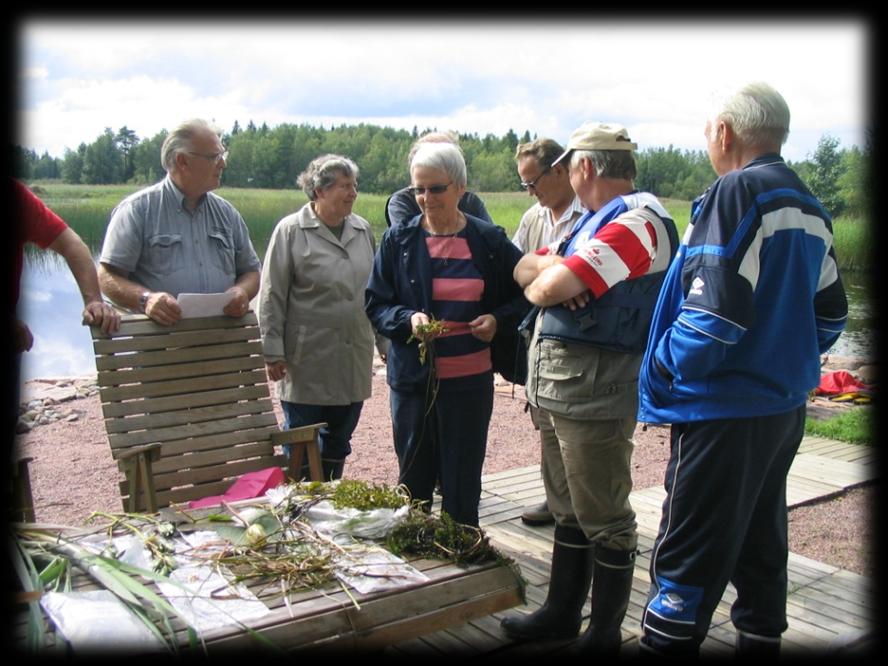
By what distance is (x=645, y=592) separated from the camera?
371 centimetres

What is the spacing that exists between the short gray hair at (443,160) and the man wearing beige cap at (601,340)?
68 centimetres

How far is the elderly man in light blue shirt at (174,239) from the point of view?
399 cm

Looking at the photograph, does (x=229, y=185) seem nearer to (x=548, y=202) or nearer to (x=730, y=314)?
(x=548, y=202)

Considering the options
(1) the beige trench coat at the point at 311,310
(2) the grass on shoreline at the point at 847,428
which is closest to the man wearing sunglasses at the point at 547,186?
(1) the beige trench coat at the point at 311,310

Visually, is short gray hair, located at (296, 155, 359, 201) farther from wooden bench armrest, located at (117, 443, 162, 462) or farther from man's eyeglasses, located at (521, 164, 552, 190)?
wooden bench armrest, located at (117, 443, 162, 462)

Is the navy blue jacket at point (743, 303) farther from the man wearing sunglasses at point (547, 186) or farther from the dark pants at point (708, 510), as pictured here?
the man wearing sunglasses at point (547, 186)

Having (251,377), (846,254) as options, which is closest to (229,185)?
(846,254)

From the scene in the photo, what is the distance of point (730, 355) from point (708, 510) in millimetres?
500

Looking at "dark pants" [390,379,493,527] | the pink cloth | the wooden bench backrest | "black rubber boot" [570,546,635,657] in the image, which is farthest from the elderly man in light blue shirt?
"black rubber boot" [570,546,635,657]

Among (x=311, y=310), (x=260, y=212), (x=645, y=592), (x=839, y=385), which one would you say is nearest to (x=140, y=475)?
(x=311, y=310)

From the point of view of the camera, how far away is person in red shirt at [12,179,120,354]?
3484 millimetres

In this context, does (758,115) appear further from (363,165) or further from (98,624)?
(363,165)

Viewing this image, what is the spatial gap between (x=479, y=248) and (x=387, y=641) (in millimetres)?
1819

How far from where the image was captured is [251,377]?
4.18m
